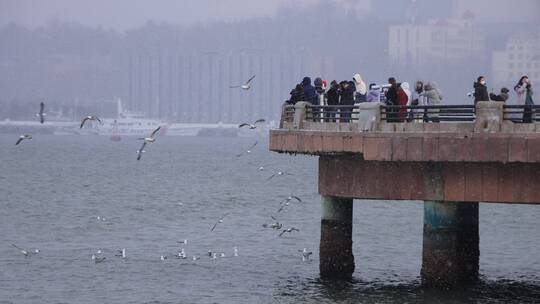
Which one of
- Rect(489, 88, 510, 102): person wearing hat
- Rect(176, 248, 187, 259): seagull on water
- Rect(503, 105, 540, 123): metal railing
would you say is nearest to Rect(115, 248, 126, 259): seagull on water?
Rect(176, 248, 187, 259): seagull on water

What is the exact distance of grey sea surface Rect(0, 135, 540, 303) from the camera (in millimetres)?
40562

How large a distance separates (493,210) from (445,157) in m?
44.6

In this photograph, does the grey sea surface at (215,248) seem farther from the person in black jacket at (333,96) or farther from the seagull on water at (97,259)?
the person in black jacket at (333,96)

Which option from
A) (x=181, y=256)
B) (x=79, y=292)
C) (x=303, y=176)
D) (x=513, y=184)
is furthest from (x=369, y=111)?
(x=303, y=176)

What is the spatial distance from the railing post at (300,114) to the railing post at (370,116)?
115 inches

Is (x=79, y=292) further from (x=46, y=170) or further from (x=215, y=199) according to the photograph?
(x=46, y=170)

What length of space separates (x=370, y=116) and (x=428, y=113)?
4.49 ft

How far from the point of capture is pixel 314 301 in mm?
37906

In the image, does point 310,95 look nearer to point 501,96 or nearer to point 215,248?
point 501,96

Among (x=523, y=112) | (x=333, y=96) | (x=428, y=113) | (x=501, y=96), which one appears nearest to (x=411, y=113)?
(x=428, y=113)

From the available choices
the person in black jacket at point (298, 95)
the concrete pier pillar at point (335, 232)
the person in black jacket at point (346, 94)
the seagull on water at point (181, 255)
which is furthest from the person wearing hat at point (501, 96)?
the seagull on water at point (181, 255)

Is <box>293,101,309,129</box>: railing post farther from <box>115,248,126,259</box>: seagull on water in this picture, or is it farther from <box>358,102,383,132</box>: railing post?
<box>115,248,126,259</box>: seagull on water

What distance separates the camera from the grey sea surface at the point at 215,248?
40562 millimetres

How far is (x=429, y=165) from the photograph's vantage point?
36.4 meters
